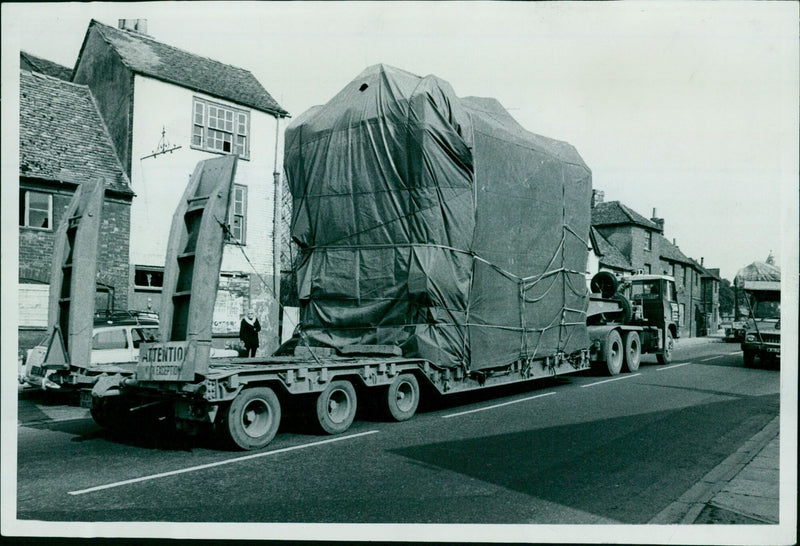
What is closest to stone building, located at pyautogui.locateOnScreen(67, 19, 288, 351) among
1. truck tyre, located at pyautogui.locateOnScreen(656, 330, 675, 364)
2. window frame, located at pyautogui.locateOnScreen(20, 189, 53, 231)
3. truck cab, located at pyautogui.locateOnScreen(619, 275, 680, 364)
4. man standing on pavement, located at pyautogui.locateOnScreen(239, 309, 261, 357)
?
window frame, located at pyautogui.locateOnScreen(20, 189, 53, 231)

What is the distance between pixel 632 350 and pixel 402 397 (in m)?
9.78

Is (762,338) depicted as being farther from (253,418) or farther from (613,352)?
(253,418)

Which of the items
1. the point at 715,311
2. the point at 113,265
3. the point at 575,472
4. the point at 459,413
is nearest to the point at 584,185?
the point at 459,413

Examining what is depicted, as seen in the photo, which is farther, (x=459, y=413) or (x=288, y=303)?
(x=288, y=303)

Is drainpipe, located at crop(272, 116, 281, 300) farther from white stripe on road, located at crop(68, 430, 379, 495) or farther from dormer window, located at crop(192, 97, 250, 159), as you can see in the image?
white stripe on road, located at crop(68, 430, 379, 495)

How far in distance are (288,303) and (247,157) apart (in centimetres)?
537

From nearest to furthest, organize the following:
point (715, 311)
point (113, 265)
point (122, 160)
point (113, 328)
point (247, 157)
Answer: point (113, 328) < point (113, 265) < point (122, 160) < point (247, 157) < point (715, 311)

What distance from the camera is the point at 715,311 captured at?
120 feet

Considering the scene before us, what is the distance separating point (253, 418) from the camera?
7656 mm

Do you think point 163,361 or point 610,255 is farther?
point 610,255

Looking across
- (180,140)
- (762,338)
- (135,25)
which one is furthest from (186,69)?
(762,338)

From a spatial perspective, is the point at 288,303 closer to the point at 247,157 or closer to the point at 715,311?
the point at 247,157

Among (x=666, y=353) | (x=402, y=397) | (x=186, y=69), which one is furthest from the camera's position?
(x=186, y=69)

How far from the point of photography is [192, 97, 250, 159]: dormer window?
67.4 feet
